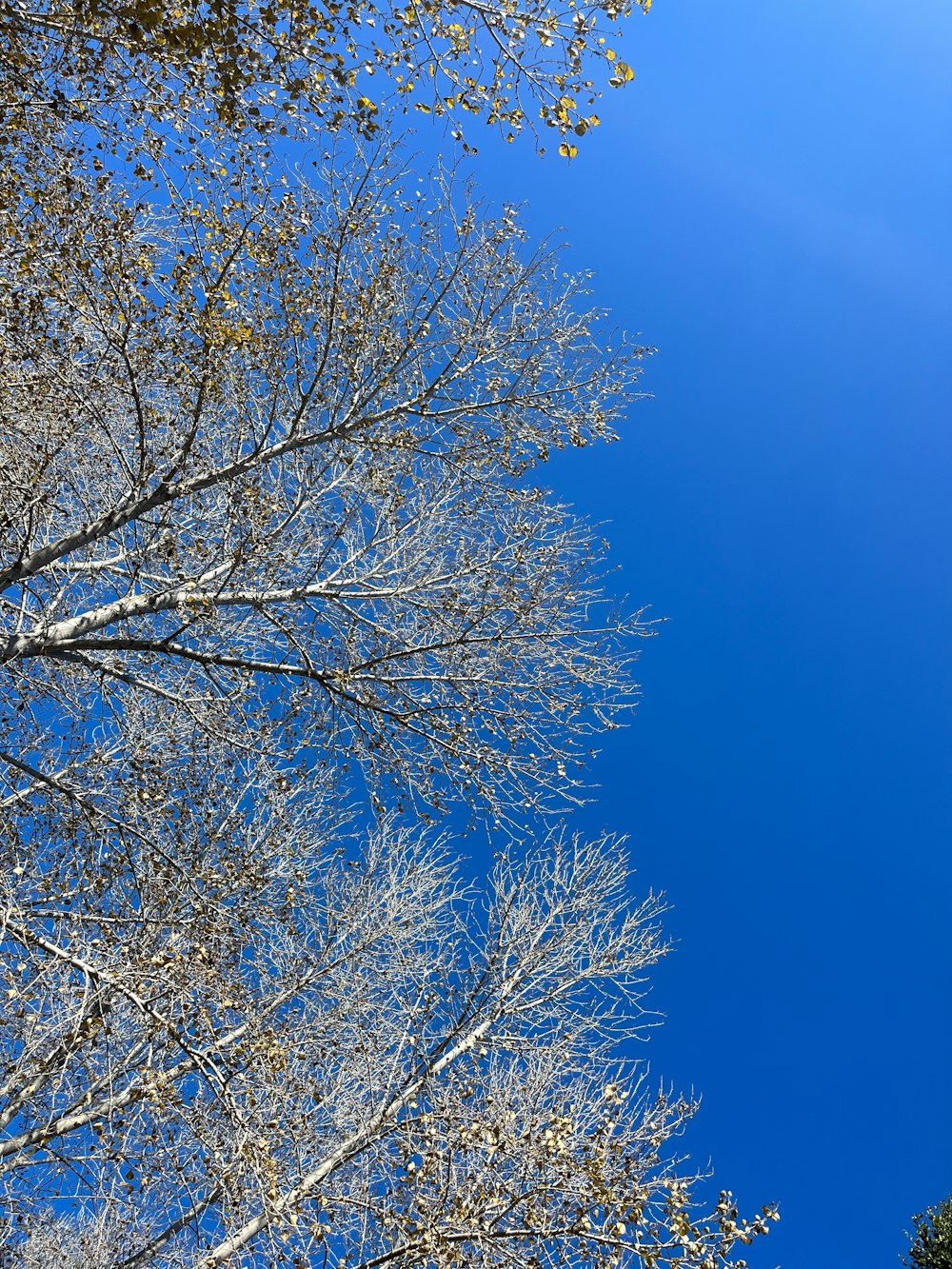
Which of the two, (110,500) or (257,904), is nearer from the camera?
(257,904)

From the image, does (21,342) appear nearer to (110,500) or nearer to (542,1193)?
(110,500)

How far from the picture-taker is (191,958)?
495 centimetres

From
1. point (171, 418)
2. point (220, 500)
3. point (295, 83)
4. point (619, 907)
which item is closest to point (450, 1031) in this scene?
point (619, 907)

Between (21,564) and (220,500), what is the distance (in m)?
2.51

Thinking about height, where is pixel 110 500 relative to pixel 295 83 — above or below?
below

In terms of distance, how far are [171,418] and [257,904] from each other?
4.56 meters

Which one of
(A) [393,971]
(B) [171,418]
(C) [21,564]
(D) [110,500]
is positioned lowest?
(C) [21,564]

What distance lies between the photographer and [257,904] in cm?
658

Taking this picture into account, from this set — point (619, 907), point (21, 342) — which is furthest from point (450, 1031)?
point (21, 342)

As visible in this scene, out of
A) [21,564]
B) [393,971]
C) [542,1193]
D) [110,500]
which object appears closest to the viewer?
[542,1193]

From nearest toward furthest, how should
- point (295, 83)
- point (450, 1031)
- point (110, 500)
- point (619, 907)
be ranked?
point (295, 83) → point (110, 500) → point (450, 1031) → point (619, 907)

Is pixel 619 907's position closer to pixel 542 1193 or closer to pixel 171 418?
pixel 542 1193

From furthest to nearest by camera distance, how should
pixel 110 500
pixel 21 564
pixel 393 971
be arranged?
pixel 393 971 < pixel 110 500 < pixel 21 564

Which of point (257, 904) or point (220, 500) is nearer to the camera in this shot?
point (257, 904)
